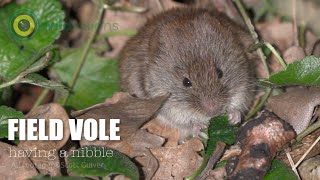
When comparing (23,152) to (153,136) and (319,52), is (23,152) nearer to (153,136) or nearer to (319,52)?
(153,136)

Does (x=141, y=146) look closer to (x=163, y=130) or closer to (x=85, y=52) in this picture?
(x=163, y=130)

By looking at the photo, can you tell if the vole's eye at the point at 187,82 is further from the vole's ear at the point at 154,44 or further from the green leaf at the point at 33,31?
the green leaf at the point at 33,31

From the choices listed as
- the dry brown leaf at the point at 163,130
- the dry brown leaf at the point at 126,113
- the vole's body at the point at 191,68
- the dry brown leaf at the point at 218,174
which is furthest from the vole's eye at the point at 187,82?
the dry brown leaf at the point at 218,174

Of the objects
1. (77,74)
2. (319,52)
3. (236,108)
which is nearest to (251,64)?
(236,108)

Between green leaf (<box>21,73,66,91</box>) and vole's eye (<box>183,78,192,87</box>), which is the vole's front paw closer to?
vole's eye (<box>183,78,192,87</box>)

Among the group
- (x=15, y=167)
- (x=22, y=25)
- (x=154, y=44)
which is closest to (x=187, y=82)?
(x=154, y=44)
